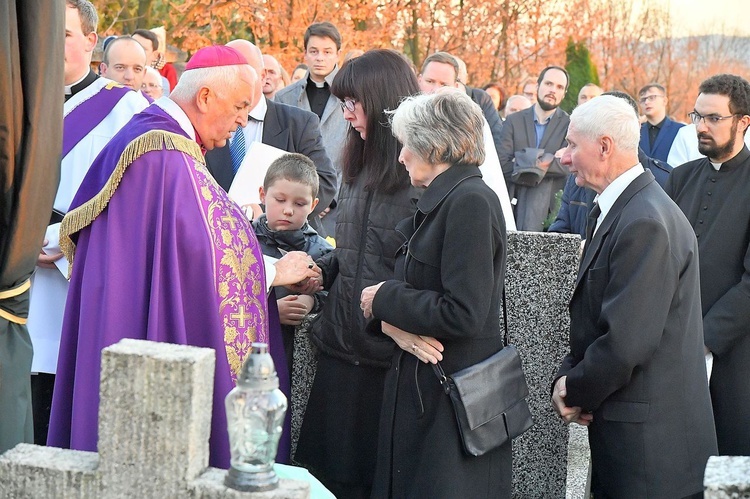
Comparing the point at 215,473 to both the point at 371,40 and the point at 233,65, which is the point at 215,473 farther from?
the point at 371,40

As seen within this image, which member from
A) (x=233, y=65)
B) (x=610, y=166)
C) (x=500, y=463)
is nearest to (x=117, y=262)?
(x=233, y=65)

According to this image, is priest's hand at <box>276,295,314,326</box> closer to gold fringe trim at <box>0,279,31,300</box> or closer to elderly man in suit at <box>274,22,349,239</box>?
gold fringe trim at <box>0,279,31,300</box>

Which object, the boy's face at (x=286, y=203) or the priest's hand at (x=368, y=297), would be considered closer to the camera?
the priest's hand at (x=368, y=297)

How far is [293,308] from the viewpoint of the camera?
4.37 meters

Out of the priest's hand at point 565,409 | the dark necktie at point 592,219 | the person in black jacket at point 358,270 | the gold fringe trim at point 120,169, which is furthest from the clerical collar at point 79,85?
the priest's hand at point 565,409

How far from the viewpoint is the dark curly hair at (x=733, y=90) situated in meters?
5.06

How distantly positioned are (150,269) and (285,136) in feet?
8.46

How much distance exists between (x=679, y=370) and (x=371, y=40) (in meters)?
14.1

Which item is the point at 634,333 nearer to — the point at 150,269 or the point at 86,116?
the point at 150,269

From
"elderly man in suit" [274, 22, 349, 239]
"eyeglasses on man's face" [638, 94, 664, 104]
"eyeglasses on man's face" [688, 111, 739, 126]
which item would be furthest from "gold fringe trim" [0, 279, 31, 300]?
"eyeglasses on man's face" [638, 94, 664, 104]

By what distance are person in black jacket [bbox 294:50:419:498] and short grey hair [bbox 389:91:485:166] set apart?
43 centimetres

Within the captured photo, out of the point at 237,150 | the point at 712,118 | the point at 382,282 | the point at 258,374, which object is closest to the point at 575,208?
the point at 712,118

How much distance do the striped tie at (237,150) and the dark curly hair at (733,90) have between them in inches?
103

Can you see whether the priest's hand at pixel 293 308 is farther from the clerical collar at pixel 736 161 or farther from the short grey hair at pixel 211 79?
the clerical collar at pixel 736 161
